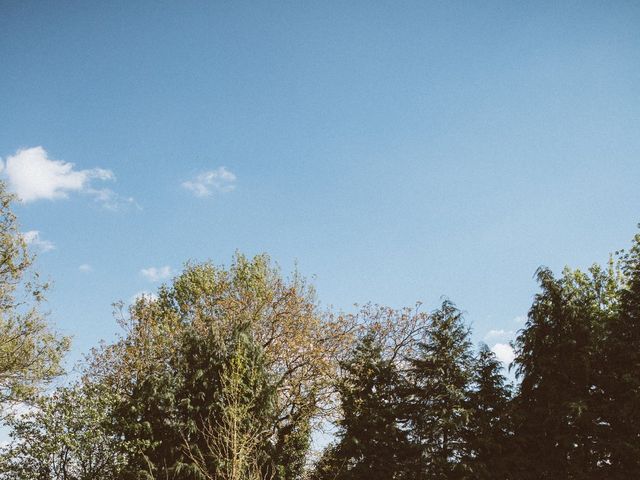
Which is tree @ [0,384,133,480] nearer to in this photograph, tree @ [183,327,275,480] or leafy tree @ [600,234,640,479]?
tree @ [183,327,275,480]

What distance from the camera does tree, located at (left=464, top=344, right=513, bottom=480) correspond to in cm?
1897

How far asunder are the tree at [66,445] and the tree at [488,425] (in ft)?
49.9

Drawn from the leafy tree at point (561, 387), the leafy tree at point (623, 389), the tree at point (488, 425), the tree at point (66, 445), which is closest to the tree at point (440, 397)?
the tree at point (488, 425)

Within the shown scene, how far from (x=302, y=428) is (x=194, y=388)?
5.73m

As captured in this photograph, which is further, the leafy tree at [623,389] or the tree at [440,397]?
the tree at [440,397]

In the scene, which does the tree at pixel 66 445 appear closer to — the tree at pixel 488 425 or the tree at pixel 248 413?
the tree at pixel 248 413

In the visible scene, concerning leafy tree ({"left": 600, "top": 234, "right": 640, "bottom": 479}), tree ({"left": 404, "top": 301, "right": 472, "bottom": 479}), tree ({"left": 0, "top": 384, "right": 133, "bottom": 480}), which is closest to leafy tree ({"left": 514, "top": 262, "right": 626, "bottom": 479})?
leafy tree ({"left": 600, "top": 234, "right": 640, "bottom": 479})

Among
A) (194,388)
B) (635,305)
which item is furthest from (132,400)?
(635,305)

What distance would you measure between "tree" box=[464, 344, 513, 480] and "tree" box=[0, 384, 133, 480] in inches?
599

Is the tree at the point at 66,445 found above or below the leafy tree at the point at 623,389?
below

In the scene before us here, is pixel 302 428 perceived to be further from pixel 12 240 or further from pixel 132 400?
pixel 12 240

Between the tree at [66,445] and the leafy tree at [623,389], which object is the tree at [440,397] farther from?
the tree at [66,445]

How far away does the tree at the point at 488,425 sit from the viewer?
19.0 meters

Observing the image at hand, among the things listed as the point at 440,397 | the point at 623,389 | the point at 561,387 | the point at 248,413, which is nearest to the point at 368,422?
the point at 440,397
